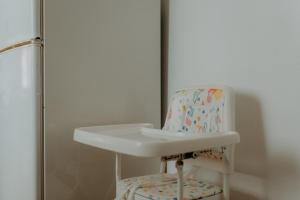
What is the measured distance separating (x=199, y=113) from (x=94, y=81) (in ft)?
1.76

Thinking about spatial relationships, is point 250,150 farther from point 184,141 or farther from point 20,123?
point 20,123

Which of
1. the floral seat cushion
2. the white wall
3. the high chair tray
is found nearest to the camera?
the high chair tray

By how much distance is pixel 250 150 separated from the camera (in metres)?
1.41

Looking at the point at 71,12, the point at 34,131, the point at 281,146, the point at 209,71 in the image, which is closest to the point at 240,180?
the point at 281,146

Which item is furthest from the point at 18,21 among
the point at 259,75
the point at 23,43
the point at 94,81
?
the point at 259,75

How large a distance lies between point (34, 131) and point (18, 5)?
612mm

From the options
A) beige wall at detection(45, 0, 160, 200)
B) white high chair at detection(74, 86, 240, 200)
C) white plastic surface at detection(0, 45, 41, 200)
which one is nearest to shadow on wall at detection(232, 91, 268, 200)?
white high chair at detection(74, 86, 240, 200)

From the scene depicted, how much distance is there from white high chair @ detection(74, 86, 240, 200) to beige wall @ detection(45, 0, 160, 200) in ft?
0.67

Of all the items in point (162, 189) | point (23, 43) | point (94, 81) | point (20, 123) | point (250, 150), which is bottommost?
point (162, 189)

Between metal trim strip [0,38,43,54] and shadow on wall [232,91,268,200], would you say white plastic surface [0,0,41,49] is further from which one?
shadow on wall [232,91,268,200]

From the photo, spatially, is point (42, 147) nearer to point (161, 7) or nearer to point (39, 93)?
point (39, 93)

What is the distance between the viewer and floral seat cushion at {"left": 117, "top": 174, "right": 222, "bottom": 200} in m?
1.15

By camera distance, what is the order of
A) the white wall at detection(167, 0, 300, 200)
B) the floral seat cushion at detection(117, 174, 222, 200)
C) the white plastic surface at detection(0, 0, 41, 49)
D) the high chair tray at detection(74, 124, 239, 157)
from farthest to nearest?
the white plastic surface at detection(0, 0, 41, 49)
the white wall at detection(167, 0, 300, 200)
the floral seat cushion at detection(117, 174, 222, 200)
the high chair tray at detection(74, 124, 239, 157)

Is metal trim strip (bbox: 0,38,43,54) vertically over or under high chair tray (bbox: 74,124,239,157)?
over
